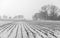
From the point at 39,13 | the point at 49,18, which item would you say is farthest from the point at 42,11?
the point at 49,18

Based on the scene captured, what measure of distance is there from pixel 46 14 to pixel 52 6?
7005 millimetres

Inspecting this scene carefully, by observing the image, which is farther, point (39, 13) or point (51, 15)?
point (39, 13)

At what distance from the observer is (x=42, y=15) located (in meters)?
57.7

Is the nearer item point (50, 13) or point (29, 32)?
point (29, 32)

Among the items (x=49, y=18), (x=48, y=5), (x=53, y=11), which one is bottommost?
(x=49, y=18)

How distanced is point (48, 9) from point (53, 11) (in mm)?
3651

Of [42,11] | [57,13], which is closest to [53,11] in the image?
[57,13]

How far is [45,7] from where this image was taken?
58.8 metres

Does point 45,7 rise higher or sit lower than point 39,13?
higher

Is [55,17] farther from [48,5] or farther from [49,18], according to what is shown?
[48,5]

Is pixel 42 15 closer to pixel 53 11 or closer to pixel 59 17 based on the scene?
pixel 53 11

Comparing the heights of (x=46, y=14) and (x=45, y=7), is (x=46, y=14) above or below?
below

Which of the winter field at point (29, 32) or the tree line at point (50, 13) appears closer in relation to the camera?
the winter field at point (29, 32)

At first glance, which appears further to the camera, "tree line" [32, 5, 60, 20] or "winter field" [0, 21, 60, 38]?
"tree line" [32, 5, 60, 20]
